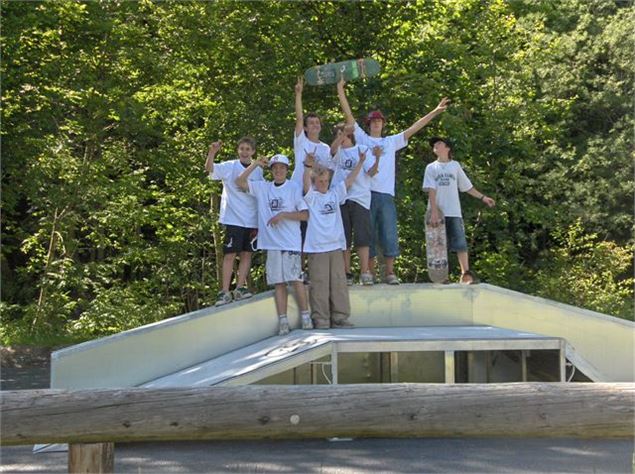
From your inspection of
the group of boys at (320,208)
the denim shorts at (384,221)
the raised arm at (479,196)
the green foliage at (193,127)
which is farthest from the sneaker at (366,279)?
the green foliage at (193,127)

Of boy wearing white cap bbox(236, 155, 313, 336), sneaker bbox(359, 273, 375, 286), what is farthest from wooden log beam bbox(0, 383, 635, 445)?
sneaker bbox(359, 273, 375, 286)

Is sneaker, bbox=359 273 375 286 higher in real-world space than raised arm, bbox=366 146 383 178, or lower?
lower

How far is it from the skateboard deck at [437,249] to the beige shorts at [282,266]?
176cm

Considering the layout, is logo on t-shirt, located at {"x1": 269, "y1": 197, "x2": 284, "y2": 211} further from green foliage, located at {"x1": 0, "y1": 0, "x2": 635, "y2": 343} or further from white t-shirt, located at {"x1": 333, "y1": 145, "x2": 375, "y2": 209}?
green foliage, located at {"x1": 0, "y1": 0, "x2": 635, "y2": 343}

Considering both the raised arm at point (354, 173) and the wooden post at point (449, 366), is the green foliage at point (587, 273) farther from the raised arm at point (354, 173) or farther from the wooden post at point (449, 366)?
the wooden post at point (449, 366)

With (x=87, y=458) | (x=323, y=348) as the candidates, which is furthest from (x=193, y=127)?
(x=87, y=458)

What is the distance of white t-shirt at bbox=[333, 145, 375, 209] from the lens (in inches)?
377

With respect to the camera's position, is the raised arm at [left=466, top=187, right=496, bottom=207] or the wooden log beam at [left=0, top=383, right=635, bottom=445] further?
the raised arm at [left=466, top=187, right=496, bottom=207]

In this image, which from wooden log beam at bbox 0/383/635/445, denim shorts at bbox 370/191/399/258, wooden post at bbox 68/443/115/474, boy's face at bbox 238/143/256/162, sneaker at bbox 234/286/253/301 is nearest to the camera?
wooden log beam at bbox 0/383/635/445

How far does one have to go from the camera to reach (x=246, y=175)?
9.06 metres

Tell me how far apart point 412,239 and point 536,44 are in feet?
23.6

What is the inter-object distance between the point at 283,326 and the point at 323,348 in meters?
1.40

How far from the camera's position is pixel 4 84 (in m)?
14.2

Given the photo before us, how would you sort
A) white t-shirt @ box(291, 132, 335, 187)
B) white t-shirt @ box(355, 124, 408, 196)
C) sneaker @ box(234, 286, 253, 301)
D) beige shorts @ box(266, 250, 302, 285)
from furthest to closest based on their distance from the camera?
white t-shirt @ box(355, 124, 408, 196) < sneaker @ box(234, 286, 253, 301) < white t-shirt @ box(291, 132, 335, 187) < beige shorts @ box(266, 250, 302, 285)
